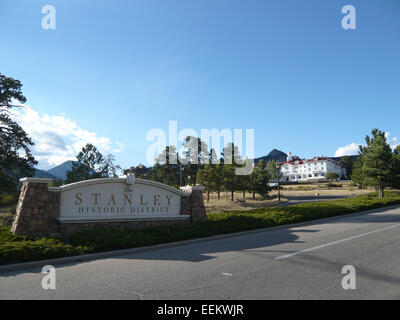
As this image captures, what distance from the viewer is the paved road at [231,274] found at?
4.84m

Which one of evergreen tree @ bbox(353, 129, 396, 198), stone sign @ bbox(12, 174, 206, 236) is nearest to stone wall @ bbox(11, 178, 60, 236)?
stone sign @ bbox(12, 174, 206, 236)

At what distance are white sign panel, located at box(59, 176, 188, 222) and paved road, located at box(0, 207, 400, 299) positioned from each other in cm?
294

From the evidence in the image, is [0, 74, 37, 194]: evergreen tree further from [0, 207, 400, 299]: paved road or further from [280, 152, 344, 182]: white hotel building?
[280, 152, 344, 182]: white hotel building

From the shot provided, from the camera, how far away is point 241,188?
4041 cm

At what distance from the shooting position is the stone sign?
9500 millimetres

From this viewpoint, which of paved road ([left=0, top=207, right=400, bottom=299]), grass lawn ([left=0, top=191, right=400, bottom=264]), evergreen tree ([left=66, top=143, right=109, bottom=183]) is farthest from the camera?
evergreen tree ([left=66, top=143, right=109, bottom=183])

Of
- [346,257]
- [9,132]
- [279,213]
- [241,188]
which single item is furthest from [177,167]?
[346,257]

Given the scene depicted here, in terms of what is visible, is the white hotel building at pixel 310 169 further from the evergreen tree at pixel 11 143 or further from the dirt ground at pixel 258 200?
the evergreen tree at pixel 11 143

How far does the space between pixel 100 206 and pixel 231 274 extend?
6551mm

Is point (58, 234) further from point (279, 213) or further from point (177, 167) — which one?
point (177, 167)

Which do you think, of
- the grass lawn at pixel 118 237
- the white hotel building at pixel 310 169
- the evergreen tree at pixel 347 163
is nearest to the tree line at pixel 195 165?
the grass lawn at pixel 118 237

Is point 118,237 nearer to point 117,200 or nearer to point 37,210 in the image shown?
point 117,200

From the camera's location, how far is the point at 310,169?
12644 cm
